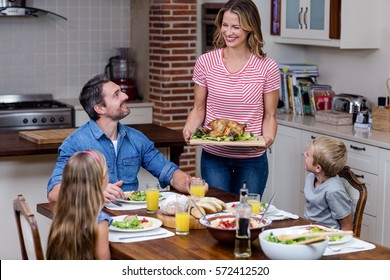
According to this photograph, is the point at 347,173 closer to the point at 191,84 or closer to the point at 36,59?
the point at 191,84

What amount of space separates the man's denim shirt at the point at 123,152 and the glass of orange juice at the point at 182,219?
78 cm

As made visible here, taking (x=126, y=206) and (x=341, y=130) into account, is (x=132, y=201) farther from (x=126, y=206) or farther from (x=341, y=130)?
(x=341, y=130)

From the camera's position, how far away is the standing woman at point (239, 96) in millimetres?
4305

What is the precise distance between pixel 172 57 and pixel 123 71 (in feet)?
2.15

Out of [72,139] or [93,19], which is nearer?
[72,139]

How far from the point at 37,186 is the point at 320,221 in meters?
1.78

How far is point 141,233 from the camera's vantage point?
3.19m

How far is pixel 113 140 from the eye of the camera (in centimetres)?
396

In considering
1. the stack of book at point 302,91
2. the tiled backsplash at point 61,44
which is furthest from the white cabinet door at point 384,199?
the tiled backsplash at point 61,44

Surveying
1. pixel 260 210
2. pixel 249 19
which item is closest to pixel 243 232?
pixel 260 210

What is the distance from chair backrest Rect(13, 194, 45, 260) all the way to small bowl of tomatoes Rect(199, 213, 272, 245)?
23.9 inches

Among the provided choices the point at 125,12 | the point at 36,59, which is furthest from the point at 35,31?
the point at 125,12

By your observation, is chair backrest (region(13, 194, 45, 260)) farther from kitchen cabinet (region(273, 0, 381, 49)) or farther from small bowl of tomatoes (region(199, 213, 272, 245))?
kitchen cabinet (region(273, 0, 381, 49))
